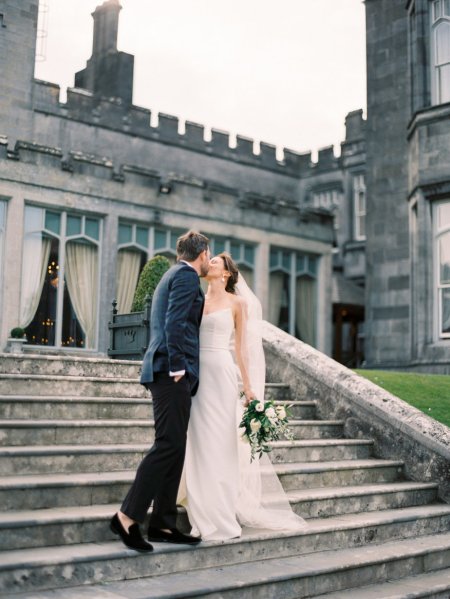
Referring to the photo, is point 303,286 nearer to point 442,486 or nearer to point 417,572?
point 442,486

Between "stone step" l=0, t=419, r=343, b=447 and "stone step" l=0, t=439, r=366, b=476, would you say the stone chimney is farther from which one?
"stone step" l=0, t=439, r=366, b=476

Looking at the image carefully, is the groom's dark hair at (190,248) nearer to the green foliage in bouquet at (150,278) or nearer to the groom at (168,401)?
the groom at (168,401)

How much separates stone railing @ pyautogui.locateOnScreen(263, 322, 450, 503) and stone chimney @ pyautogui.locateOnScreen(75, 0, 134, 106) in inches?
654

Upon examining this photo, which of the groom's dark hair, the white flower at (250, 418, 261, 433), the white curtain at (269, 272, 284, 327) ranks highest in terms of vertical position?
the white curtain at (269, 272, 284, 327)

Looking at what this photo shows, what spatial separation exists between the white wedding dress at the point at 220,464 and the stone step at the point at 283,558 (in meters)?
0.16

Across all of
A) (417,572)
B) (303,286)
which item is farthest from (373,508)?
(303,286)

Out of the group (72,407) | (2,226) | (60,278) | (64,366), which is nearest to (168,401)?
(72,407)

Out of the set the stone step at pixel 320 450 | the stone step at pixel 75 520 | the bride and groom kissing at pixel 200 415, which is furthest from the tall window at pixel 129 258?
the stone step at pixel 75 520

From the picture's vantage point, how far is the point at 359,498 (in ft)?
22.1

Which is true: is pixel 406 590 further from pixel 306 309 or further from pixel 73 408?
pixel 306 309

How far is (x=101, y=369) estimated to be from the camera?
8.41 metres

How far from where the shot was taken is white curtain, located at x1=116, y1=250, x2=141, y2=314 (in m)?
16.9

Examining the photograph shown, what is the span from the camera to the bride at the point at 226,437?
5.56 m

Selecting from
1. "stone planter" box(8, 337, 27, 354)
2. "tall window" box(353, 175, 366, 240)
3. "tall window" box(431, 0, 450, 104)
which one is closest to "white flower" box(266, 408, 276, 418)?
"stone planter" box(8, 337, 27, 354)
